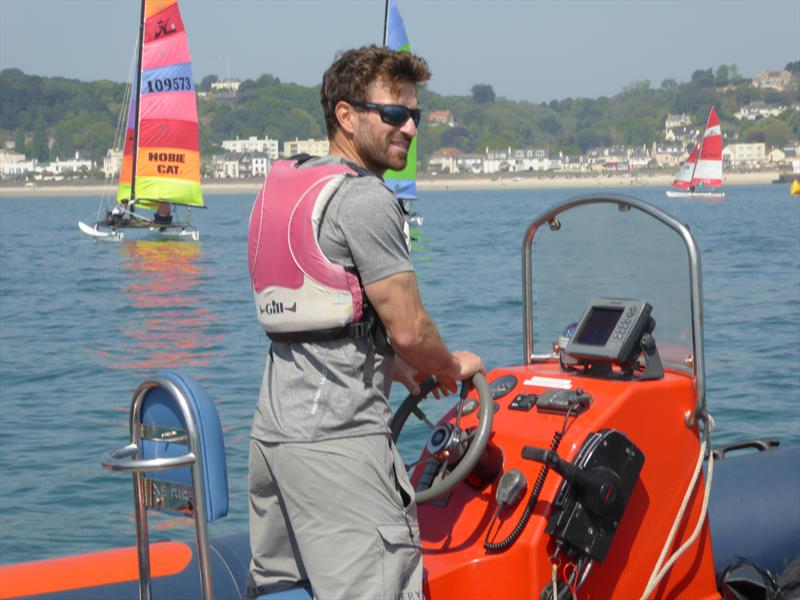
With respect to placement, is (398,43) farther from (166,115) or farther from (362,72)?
(362,72)

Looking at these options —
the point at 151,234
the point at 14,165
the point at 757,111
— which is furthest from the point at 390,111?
the point at 757,111

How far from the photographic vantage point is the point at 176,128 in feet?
101

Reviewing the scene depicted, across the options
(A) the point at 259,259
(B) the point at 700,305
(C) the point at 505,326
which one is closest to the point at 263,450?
(A) the point at 259,259

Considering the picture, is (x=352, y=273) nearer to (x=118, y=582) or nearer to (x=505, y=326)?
(x=118, y=582)

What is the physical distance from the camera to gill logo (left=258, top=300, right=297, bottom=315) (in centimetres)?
222

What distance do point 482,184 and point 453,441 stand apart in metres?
146

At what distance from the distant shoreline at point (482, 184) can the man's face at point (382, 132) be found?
129671mm

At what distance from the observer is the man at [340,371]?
2.18 m

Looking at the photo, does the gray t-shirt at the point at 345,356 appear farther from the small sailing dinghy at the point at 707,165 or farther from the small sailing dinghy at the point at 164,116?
the small sailing dinghy at the point at 707,165

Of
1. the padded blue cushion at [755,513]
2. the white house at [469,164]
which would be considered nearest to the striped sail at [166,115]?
the padded blue cushion at [755,513]

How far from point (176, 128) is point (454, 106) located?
15593cm

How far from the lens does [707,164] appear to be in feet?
189

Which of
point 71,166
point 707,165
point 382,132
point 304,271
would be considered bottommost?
point 71,166

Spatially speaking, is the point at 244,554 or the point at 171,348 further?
the point at 171,348
